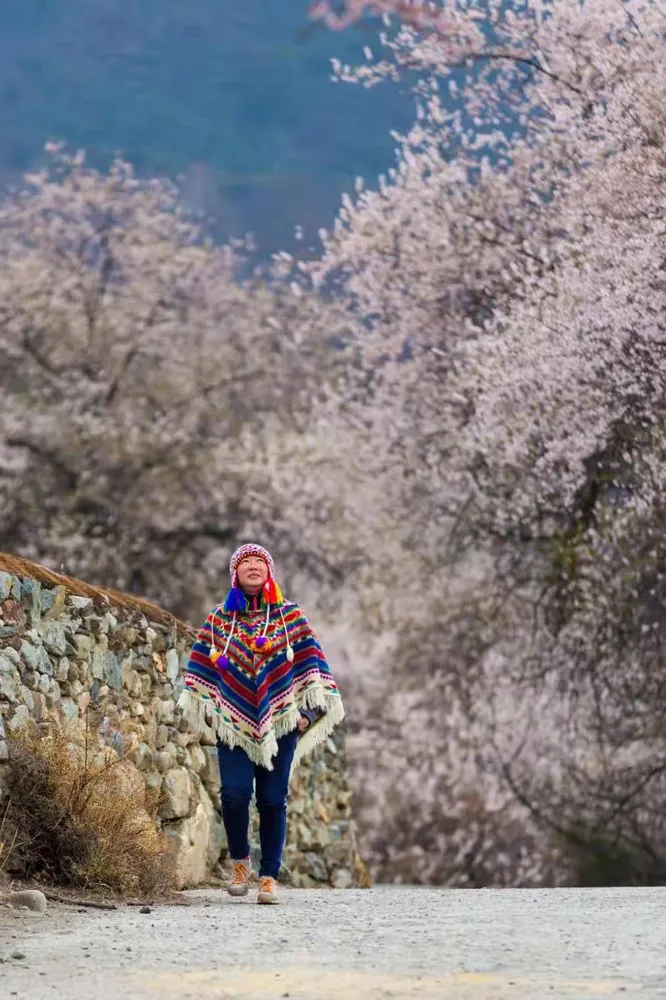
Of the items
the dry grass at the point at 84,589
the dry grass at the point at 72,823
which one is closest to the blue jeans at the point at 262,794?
the dry grass at the point at 72,823

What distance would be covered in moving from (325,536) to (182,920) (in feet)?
49.0

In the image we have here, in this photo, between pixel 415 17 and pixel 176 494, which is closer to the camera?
pixel 415 17

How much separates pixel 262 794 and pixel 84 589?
1.43m

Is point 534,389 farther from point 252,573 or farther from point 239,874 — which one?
point 239,874

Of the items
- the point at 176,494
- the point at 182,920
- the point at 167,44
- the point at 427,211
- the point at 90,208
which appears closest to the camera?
the point at 182,920

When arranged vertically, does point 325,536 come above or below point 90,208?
below

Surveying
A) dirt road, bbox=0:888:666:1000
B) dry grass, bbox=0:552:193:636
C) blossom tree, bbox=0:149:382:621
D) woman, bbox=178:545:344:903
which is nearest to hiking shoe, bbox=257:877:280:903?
woman, bbox=178:545:344:903

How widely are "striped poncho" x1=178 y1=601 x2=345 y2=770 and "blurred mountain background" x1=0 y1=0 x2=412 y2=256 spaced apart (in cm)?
4536

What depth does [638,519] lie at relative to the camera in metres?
14.5

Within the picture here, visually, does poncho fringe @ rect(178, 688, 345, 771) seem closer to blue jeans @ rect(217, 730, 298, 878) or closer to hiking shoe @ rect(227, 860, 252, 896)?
blue jeans @ rect(217, 730, 298, 878)

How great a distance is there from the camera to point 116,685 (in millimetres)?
8438

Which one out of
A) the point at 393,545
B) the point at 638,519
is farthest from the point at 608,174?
the point at 393,545

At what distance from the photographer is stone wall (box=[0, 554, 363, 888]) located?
7.41 m

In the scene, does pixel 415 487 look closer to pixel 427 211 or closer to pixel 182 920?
pixel 427 211
